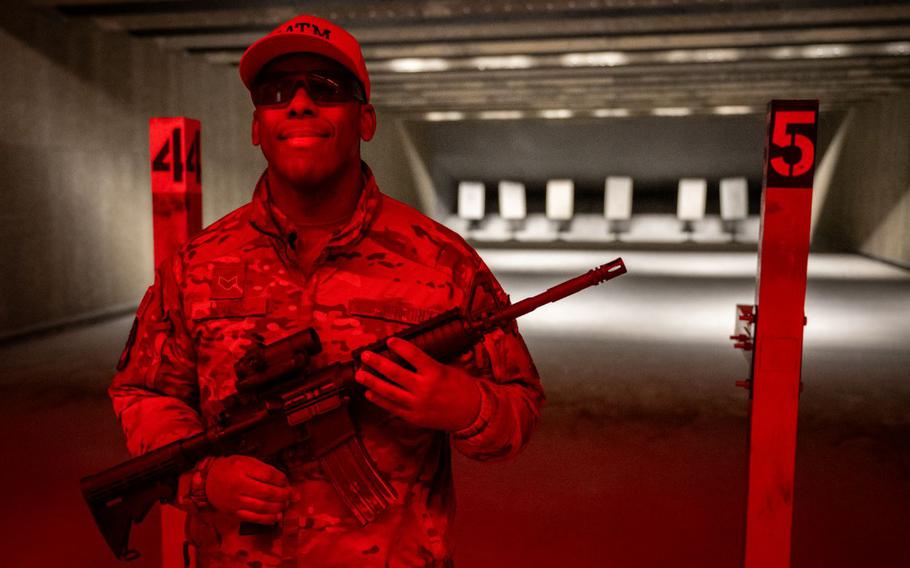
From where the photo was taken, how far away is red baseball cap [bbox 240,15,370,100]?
1.42m

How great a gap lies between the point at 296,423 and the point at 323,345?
0.53 ft

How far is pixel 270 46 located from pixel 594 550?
2.46 m

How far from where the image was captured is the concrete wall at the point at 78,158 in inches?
287

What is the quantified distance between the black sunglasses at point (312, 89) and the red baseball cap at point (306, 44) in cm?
4

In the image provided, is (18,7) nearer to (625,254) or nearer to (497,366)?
(497,366)

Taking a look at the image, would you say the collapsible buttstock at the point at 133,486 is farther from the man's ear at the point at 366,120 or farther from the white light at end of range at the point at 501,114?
Answer: the white light at end of range at the point at 501,114

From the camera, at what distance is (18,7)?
23.7 feet

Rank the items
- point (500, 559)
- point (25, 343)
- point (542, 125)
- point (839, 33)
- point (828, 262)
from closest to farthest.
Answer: point (500, 559) < point (25, 343) < point (839, 33) < point (828, 262) < point (542, 125)

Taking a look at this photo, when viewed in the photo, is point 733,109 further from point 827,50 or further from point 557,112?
point 827,50

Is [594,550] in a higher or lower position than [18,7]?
lower

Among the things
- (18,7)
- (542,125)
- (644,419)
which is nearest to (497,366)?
(644,419)

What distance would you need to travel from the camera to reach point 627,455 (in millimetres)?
4148

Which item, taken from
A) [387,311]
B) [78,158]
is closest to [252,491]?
[387,311]

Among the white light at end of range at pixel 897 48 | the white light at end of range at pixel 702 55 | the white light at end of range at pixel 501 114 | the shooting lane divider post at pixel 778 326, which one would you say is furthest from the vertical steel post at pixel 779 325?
the white light at end of range at pixel 501 114
